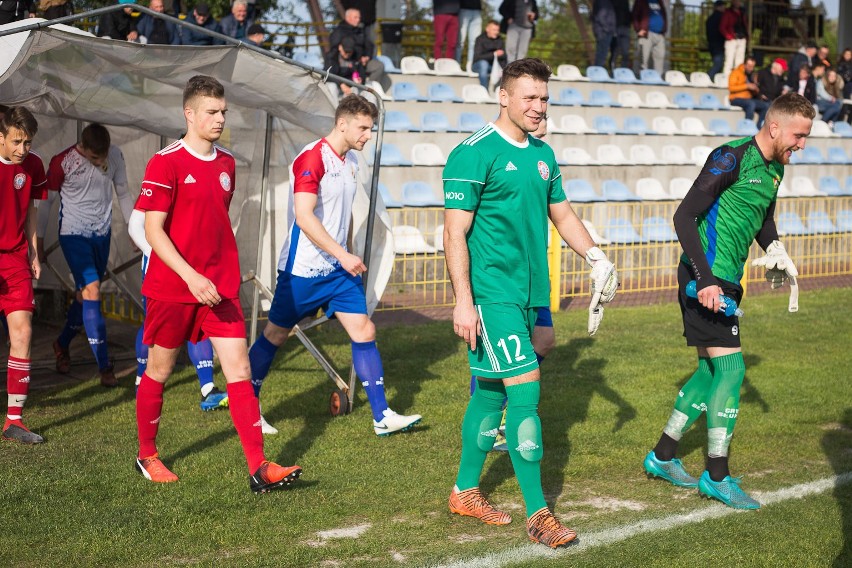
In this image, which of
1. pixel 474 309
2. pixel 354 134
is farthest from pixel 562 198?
pixel 354 134

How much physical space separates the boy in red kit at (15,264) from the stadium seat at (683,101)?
17.0m

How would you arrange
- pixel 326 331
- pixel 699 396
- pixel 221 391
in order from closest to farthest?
pixel 699 396
pixel 221 391
pixel 326 331

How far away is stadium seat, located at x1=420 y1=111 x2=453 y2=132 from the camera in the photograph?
17.3 m

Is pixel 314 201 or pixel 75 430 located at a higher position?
pixel 314 201

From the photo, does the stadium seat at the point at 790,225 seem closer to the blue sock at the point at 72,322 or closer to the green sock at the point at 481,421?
the blue sock at the point at 72,322

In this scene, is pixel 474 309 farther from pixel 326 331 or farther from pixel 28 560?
pixel 326 331

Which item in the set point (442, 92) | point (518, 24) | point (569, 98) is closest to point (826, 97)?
point (569, 98)

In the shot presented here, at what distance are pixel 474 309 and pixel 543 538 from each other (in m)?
1.05

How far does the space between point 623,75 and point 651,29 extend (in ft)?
5.13

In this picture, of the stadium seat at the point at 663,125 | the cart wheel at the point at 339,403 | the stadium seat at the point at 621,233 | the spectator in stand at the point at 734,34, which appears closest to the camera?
the cart wheel at the point at 339,403

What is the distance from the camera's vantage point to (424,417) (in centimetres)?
725

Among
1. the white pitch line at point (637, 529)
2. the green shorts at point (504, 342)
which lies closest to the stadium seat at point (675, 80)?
the white pitch line at point (637, 529)

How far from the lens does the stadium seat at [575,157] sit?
1761 centimetres

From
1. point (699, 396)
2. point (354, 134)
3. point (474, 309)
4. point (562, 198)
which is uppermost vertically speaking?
point (354, 134)
